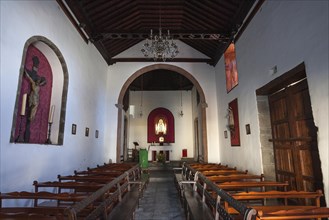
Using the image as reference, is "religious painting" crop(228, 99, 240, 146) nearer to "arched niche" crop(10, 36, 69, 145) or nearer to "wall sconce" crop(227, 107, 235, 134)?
"wall sconce" crop(227, 107, 235, 134)

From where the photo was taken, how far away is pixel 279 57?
3104mm

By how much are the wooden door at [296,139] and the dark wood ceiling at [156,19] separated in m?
2.14

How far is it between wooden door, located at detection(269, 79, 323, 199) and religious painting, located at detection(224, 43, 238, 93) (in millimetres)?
1626

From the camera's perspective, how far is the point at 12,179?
2531mm

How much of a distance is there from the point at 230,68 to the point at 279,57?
246 cm

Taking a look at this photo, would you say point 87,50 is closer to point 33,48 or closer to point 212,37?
point 33,48

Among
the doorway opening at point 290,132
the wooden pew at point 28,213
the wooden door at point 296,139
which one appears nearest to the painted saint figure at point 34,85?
the wooden pew at point 28,213

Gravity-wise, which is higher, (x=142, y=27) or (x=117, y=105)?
(x=142, y=27)

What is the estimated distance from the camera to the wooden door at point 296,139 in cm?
267

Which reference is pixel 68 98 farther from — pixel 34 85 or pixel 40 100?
pixel 34 85

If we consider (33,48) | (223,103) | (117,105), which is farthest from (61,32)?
(223,103)

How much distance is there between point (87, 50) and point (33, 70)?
215cm

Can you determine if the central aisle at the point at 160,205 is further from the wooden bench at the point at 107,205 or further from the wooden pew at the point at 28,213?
the wooden pew at the point at 28,213

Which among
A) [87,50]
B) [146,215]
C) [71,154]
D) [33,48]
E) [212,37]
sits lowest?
[146,215]
